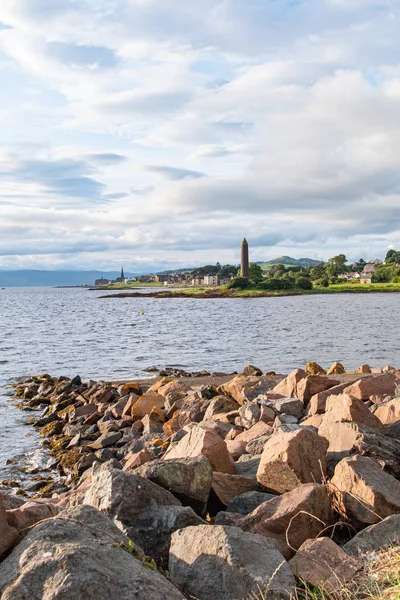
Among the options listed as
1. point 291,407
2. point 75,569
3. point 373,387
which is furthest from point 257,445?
point 75,569

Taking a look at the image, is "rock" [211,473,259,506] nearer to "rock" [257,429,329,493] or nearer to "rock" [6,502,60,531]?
"rock" [257,429,329,493]

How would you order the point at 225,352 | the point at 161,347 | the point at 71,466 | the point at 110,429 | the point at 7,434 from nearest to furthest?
the point at 71,466 → the point at 110,429 → the point at 7,434 → the point at 225,352 → the point at 161,347

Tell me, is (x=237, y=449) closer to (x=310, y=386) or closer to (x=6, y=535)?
(x=310, y=386)

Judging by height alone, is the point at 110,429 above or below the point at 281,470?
below

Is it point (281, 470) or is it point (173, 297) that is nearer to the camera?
point (281, 470)

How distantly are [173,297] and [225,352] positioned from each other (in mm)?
128859

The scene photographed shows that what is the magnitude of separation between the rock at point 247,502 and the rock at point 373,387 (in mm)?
5272

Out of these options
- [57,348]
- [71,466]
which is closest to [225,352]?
[57,348]

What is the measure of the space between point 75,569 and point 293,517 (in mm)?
2571

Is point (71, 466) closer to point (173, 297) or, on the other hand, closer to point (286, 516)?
point (286, 516)

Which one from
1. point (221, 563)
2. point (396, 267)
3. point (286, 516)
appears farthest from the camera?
point (396, 267)

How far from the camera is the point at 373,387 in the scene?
11.7 meters

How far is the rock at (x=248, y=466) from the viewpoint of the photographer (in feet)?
24.8

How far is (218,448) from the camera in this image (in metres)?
7.52
